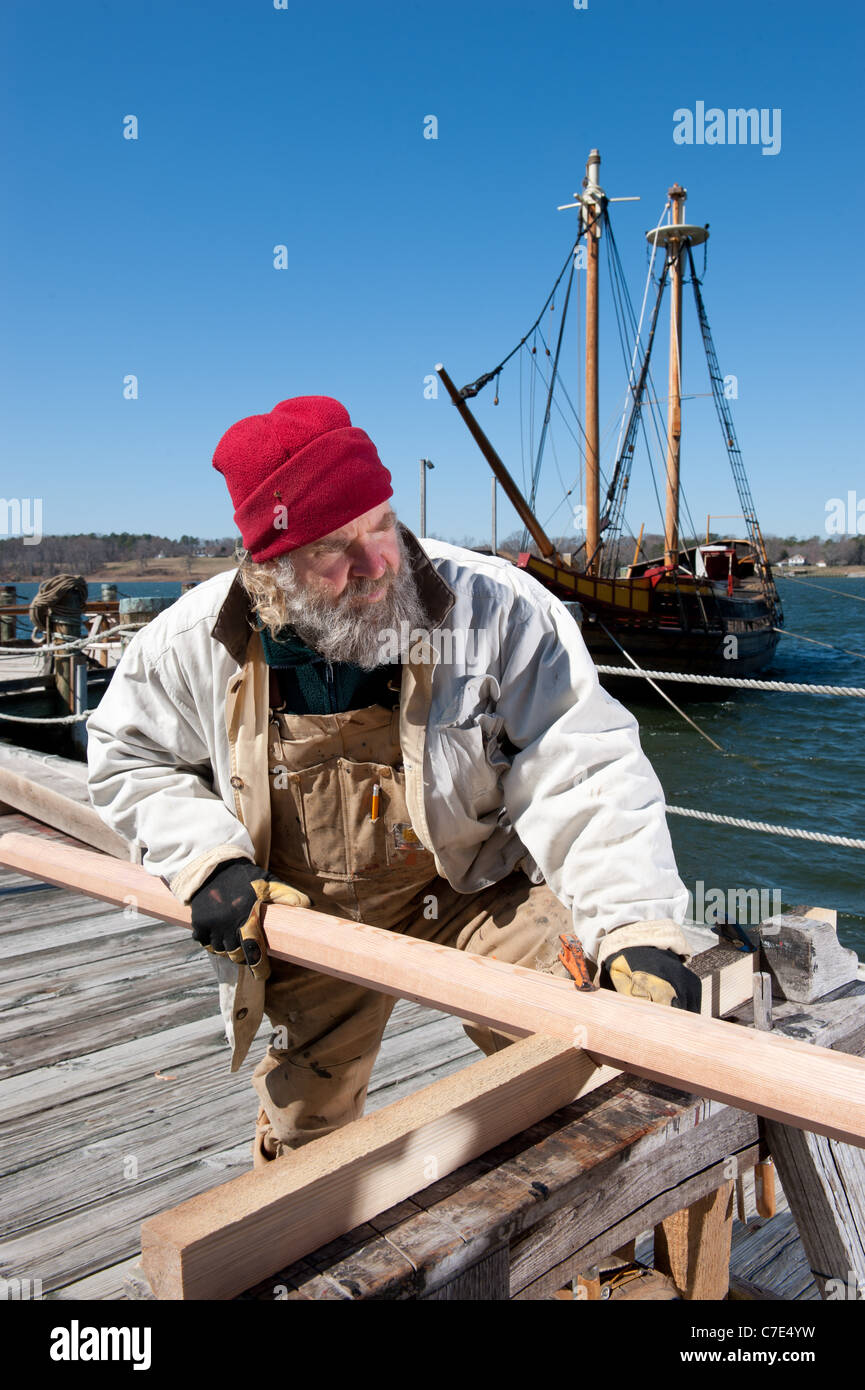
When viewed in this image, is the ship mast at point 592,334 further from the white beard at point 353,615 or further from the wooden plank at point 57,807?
the white beard at point 353,615

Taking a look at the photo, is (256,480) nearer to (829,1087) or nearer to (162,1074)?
(829,1087)

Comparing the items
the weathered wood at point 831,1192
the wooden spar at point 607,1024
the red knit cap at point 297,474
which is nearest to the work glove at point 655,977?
the wooden spar at point 607,1024

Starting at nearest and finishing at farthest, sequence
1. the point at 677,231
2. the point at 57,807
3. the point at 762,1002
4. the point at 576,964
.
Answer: the point at 576,964 → the point at 762,1002 → the point at 57,807 → the point at 677,231

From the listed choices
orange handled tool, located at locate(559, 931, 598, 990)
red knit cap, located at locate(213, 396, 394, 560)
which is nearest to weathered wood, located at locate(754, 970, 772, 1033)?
orange handled tool, located at locate(559, 931, 598, 990)

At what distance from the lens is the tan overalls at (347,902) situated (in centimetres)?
201

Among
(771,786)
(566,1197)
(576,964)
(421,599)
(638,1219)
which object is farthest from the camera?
(771,786)

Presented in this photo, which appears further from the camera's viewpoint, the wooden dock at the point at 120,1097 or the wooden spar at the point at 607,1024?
the wooden dock at the point at 120,1097

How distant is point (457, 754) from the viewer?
6.33 feet

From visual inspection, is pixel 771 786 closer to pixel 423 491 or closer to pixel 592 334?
pixel 423 491

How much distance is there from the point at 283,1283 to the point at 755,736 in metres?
19.4

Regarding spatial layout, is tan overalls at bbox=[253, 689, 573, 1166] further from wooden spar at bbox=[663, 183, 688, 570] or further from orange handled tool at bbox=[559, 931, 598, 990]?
wooden spar at bbox=[663, 183, 688, 570]

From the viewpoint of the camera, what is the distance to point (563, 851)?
185cm

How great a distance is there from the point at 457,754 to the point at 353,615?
1.16ft

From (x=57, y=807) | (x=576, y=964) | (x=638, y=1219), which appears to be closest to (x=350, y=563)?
(x=576, y=964)
